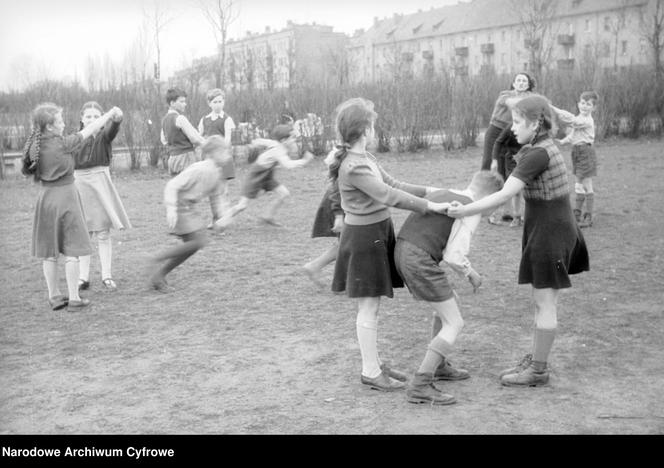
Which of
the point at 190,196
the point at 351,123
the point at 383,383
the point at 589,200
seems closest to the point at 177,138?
the point at 190,196

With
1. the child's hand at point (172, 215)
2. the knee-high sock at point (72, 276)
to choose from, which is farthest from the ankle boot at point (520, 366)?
the knee-high sock at point (72, 276)

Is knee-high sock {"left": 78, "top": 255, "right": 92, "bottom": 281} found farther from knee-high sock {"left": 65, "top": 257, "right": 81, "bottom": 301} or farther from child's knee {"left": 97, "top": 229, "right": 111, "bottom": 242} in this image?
knee-high sock {"left": 65, "top": 257, "right": 81, "bottom": 301}

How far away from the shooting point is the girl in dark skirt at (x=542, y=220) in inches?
170

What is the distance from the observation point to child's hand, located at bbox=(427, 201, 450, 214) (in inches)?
162

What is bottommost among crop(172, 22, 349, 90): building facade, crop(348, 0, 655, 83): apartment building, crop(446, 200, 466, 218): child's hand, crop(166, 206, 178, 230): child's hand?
crop(166, 206, 178, 230): child's hand

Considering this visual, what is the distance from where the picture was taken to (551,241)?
4.39 metres

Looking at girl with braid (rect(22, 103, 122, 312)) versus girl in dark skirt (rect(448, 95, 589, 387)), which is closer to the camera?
girl in dark skirt (rect(448, 95, 589, 387))

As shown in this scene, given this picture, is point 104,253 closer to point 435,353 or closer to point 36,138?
point 36,138

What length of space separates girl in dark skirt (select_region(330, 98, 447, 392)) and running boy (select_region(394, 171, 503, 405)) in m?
0.12

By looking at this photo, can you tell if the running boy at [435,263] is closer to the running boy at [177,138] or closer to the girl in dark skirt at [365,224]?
the girl in dark skirt at [365,224]

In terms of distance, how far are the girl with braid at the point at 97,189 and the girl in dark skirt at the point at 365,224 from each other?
3.33 metres

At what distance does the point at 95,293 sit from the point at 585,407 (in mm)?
4608

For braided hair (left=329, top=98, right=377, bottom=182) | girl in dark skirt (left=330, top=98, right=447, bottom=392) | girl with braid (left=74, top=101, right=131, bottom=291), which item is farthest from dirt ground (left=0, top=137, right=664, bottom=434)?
braided hair (left=329, top=98, right=377, bottom=182)

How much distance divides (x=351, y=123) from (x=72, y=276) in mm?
3259
